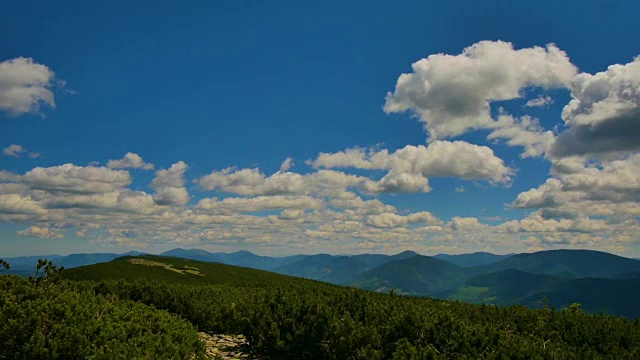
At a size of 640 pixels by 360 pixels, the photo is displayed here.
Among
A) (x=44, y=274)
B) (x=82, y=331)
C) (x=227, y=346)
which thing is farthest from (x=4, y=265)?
(x=227, y=346)

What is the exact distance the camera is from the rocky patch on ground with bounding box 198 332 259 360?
18188mm

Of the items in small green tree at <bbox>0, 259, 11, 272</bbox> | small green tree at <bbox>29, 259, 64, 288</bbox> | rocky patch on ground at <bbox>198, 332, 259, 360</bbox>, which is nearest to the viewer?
rocky patch on ground at <bbox>198, 332, 259, 360</bbox>

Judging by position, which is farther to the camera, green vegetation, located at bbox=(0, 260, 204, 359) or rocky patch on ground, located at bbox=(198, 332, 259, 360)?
rocky patch on ground, located at bbox=(198, 332, 259, 360)

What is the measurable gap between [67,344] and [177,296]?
13.2 m

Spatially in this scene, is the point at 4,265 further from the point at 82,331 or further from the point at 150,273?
the point at 150,273

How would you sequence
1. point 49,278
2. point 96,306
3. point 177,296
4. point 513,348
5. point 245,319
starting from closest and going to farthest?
point 513,348
point 96,306
point 245,319
point 49,278
point 177,296

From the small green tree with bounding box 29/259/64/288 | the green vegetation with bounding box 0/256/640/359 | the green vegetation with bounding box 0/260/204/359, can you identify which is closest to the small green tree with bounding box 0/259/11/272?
the small green tree with bounding box 29/259/64/288

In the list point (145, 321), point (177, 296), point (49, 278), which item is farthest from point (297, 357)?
point (49, 278)

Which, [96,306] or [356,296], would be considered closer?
[96,306]

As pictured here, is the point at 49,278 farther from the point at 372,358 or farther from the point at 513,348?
the point at 513,348

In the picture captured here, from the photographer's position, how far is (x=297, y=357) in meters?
17.2

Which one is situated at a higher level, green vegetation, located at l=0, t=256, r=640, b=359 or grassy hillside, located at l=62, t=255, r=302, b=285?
green vegetation, located at l=0, t=256, r=640, b=359

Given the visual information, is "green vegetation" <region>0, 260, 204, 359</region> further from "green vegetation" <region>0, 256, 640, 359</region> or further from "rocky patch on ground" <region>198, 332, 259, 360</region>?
"rocky patch on ground" <region>198, 332, 259, 360</region>

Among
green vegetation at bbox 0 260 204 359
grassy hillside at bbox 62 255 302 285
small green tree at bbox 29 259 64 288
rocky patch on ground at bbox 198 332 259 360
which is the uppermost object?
small green tree at bbox 29 259 64 288
